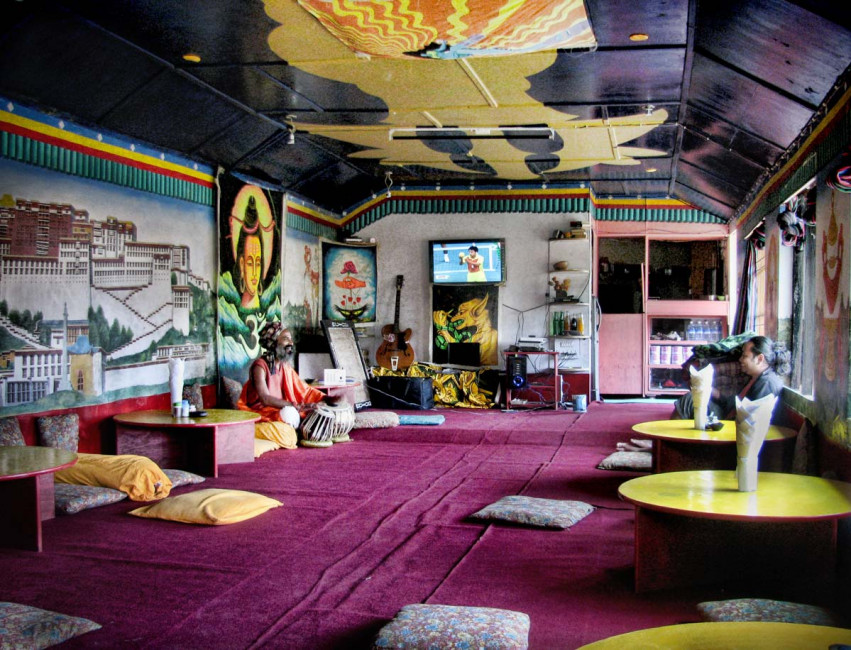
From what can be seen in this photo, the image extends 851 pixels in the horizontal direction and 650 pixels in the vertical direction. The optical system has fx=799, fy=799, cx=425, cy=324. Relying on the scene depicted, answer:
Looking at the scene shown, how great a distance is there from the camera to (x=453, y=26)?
4883 mm

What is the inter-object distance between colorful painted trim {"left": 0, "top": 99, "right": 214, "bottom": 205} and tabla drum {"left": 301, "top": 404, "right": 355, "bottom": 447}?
250cm

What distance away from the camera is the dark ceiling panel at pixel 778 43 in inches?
162

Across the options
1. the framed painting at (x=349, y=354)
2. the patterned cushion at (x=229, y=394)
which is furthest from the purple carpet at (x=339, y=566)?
the framed painting at (x=349, y=354)

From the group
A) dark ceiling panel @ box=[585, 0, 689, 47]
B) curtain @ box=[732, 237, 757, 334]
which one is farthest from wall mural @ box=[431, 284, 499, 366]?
dark ceiling panel @ box=[585, 0, 689, 47]

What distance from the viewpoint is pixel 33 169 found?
5.99 meters

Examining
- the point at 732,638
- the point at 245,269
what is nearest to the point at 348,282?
the point at 245,269

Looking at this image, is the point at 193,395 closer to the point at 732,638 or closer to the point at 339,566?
the point at 339,566

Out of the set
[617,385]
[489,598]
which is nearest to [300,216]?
[617,385]

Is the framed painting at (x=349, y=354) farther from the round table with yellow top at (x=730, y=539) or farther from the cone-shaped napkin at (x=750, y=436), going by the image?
the cone-shaped napkin at (x=750, y=436)

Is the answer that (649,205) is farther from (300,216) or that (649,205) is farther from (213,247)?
(213,247)

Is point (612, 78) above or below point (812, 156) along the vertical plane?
above

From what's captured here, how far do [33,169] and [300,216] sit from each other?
499 cm

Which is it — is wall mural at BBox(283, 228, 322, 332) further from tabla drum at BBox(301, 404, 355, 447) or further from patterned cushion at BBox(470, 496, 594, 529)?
patterned cushion at BBox(470, 496, 594, 529)

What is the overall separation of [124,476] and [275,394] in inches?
98.5
